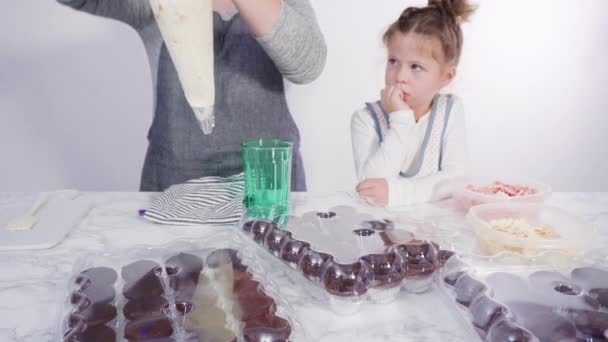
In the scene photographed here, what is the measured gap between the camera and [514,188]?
0.81 m

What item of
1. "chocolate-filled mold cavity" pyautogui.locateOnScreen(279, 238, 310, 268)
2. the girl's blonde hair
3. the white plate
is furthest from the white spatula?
the girl's blonde hair

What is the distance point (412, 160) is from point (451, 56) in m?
0.26

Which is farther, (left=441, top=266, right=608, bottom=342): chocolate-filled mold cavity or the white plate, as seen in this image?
the white plate

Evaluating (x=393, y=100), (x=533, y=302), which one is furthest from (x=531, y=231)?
(x=393, y=100)

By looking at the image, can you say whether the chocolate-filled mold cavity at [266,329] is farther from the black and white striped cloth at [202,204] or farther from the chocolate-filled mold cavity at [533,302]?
the black and white striped cloth at [202,204]

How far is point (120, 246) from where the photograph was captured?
673mm

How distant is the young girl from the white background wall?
67cm

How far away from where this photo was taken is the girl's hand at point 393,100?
1.16 m

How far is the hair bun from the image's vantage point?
123 centimetres

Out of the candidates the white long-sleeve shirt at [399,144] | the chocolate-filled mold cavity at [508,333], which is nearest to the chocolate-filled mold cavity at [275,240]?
the chocolate-filled mold cavity at [508,333]

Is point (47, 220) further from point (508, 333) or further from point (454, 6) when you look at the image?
point (454, 6)

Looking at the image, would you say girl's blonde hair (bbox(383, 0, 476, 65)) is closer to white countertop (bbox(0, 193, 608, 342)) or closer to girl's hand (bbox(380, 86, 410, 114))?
girl's hand (bbox(380, 86, 410, 114))

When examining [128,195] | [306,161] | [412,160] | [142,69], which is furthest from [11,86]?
[412,160]

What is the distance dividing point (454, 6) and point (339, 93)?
2.88ft
